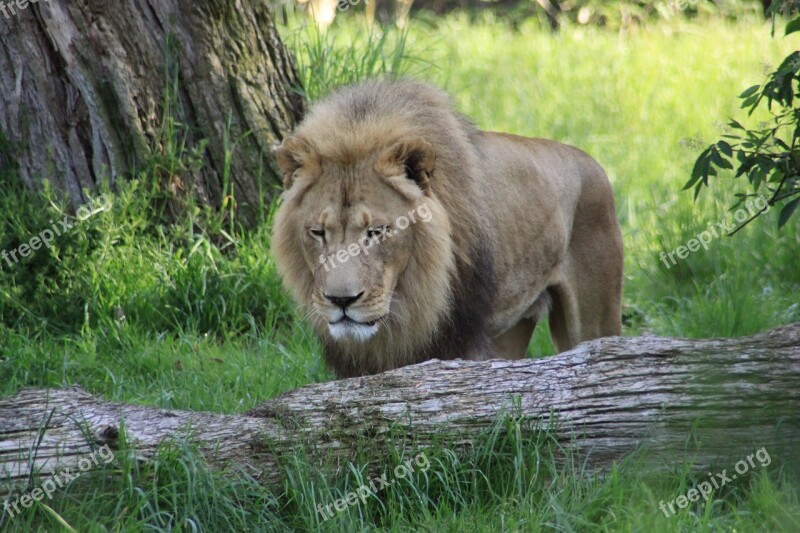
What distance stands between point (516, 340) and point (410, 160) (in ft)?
6.19

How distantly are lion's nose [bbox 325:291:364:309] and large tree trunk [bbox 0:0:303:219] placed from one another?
2198mm

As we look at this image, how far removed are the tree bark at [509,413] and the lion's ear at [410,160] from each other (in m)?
0.93

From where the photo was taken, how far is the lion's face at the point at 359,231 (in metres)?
3.95

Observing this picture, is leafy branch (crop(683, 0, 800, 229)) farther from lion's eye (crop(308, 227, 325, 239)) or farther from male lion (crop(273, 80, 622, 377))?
lion's eye (crop(308, 227, 325, 239))

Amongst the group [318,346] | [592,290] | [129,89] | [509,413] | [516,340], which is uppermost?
[129,89]

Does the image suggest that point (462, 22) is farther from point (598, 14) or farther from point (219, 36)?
point (219, 36)

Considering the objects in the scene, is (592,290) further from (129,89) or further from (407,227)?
(129,89)

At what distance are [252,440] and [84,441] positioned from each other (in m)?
0.54

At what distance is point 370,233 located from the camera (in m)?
4.01

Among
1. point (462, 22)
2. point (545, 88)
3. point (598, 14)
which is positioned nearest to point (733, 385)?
point (545, 88)

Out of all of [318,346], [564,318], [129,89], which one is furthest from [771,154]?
[129,89]

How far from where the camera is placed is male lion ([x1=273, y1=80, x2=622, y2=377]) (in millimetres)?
4020

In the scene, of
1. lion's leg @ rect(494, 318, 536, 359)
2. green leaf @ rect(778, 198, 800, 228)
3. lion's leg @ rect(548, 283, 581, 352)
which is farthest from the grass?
green leaf @ rect(778, 198, 800, 228)

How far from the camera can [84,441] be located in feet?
10.7
